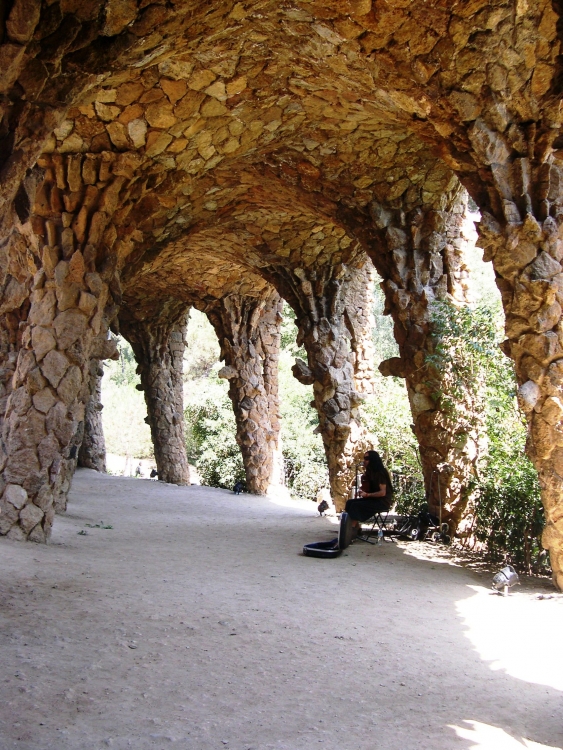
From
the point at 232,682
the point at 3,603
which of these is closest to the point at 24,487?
the point at 3,603

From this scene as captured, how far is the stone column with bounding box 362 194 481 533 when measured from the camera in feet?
21.8

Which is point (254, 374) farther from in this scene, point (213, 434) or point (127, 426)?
point (127, 426)

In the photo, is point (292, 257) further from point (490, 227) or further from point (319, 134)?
point (490, 227)

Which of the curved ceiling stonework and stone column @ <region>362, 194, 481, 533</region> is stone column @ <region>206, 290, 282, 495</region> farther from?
stone column @ <region>362, 194, 481, 533</region>

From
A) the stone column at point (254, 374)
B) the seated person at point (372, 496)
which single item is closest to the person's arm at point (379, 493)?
the seated person at point (372, 496)

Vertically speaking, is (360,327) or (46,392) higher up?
(360,327)

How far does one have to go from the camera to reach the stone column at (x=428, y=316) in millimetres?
6633

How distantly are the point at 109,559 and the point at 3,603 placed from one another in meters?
1.81

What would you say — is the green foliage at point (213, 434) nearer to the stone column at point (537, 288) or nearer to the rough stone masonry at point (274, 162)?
the rough stone masonry at point (274, 162)

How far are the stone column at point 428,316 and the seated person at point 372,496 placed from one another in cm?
77

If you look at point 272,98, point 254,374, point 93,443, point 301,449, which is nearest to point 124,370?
point 301,449

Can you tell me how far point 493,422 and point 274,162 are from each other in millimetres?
3488

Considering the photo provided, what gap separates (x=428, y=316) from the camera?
6.81m

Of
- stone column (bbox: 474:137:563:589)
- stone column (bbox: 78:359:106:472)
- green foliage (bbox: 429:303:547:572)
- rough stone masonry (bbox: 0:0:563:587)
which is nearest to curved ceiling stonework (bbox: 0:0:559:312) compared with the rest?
rough stone masonry (bbox: 0:0:563:587)
